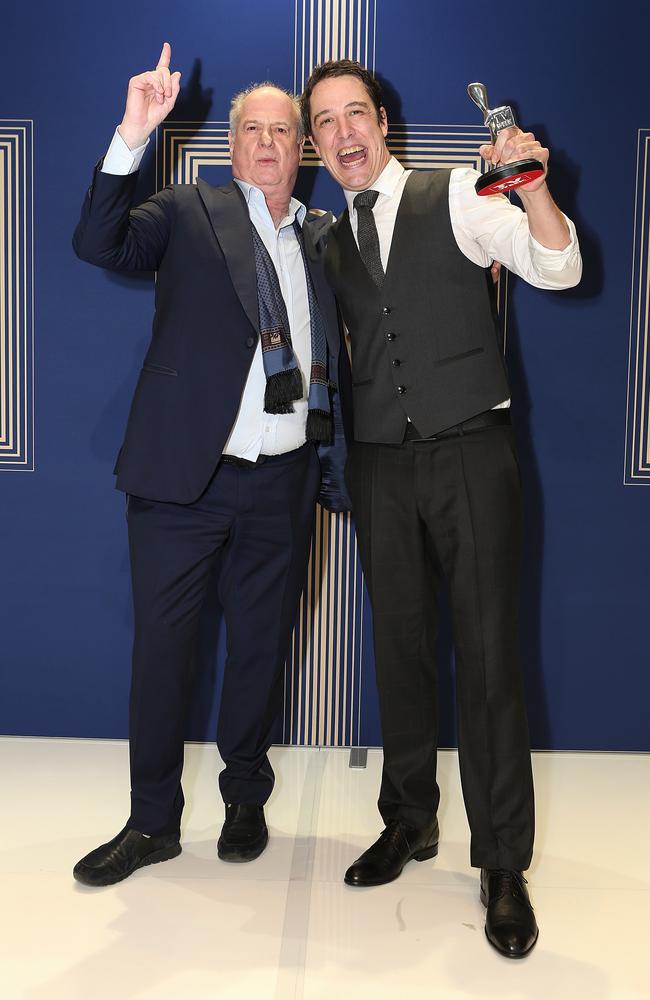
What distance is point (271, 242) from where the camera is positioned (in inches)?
94.3

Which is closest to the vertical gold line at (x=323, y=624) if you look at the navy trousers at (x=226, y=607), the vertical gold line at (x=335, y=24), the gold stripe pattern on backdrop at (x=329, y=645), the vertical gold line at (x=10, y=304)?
the gold stripe pattern on backdrop at (x=329, y=645)

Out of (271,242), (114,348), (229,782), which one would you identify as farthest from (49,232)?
(229,782)

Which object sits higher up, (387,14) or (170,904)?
(387,14)

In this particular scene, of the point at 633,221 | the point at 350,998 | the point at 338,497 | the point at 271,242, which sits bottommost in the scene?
the point at 350,998

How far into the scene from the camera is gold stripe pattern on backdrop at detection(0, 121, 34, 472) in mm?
2961

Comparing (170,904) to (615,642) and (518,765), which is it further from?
(615,642)

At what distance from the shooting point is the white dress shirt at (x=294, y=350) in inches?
91.9

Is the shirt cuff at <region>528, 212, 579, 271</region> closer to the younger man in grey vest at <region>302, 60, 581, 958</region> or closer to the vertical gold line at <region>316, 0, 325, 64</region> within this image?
the younger man in grey vest at <region>302, 60, 581, 958</region>

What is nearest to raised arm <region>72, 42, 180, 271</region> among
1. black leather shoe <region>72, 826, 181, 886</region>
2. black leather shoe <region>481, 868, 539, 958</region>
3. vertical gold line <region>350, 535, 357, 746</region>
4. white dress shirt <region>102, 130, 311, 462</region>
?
white dress shirt <region>102, 130, 311, 462</region>

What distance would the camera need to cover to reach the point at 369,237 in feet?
7.25

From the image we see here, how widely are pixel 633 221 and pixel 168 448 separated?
5.45 ft

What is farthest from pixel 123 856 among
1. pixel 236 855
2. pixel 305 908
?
pixel 305 908

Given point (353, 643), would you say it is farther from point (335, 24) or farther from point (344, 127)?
point (335, 24)

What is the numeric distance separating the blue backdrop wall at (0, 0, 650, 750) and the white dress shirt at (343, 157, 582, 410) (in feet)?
2.50
